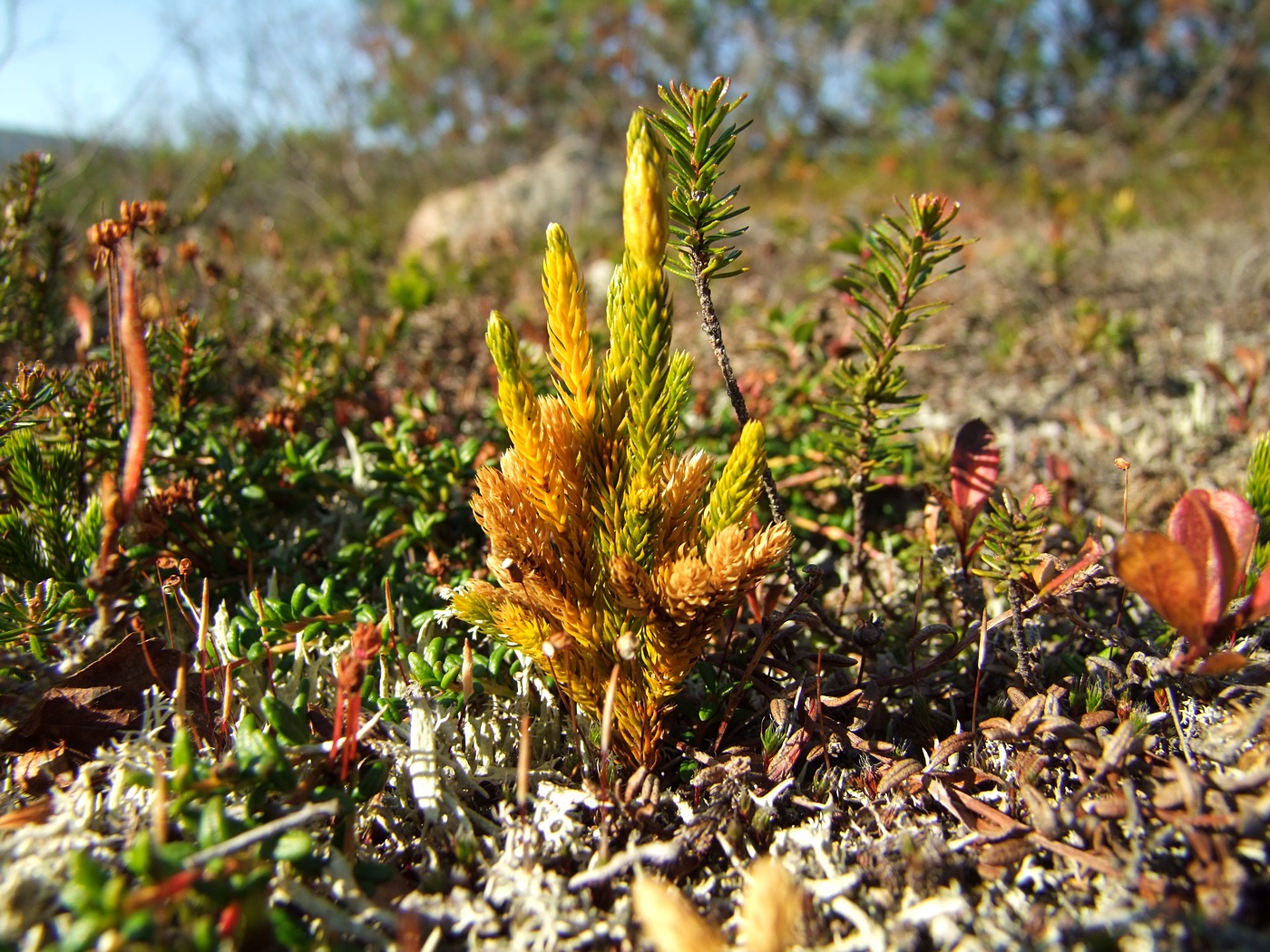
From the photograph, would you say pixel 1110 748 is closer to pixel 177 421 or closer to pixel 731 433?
pixel 731 433

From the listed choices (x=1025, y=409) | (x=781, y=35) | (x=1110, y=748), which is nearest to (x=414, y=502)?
(x=1110, y=748)

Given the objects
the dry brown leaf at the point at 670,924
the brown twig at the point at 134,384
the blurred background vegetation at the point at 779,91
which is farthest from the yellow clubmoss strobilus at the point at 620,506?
the blurred background vegetation at the point at 779,91

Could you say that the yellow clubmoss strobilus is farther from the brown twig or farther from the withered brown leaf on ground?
the withered brown leaf on ground

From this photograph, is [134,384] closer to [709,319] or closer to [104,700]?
[104,700]

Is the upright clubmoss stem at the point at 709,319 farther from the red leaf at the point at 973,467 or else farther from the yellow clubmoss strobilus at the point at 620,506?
the red leaf at the point at 973,467

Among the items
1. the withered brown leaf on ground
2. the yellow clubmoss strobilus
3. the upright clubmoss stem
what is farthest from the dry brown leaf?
the withered brown leaf on ground

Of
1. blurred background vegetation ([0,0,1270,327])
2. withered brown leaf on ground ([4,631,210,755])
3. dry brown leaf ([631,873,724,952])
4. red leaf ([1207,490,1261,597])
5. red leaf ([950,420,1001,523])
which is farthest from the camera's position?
blurred background vegetation ([0,0,1270,327])
